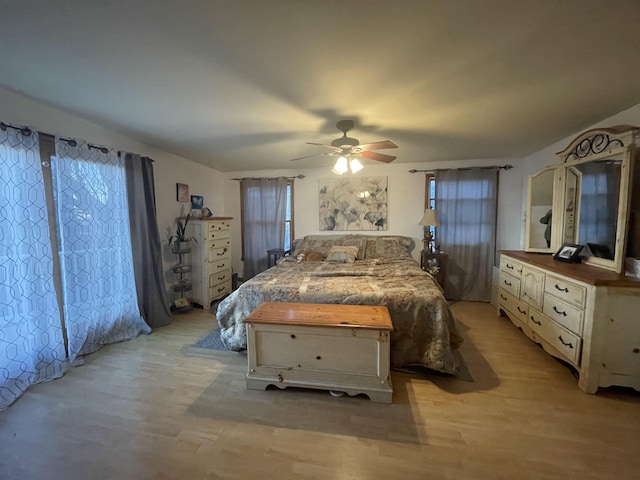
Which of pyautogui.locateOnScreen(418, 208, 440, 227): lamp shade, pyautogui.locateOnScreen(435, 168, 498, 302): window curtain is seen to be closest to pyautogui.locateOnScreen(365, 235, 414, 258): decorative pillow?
pyautogui.locateOnScreen(418, 208, 440, 227): lamp shade

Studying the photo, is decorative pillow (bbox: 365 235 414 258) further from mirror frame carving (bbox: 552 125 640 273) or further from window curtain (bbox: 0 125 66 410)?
window curtain (bbox: 0 125 66 410)

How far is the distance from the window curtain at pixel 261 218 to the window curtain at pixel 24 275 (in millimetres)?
2758

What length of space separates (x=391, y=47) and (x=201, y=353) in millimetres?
2813

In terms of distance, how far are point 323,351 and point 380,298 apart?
67cm

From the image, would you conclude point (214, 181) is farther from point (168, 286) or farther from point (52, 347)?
point (52, 347)

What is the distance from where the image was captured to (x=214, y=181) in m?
4.65

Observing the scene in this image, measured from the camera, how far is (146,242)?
3.04m

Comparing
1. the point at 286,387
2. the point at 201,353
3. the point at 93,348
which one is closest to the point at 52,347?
the point at 93,348

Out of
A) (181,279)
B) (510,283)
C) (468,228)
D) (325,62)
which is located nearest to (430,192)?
(468,228)

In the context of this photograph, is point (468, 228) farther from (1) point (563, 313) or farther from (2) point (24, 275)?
(2) point (24, 275)

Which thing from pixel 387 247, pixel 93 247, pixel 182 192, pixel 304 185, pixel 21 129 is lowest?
pixel 387 247

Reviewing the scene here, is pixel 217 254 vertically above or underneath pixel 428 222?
underneath

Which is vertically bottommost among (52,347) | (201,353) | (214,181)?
(201,353)

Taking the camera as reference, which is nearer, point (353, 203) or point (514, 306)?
point (514, 306)
